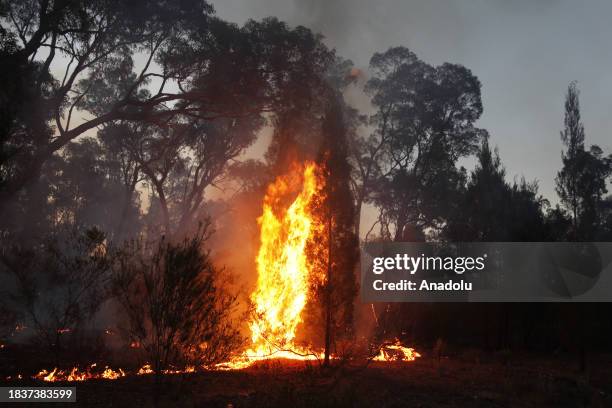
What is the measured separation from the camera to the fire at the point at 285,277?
14211 millimetres

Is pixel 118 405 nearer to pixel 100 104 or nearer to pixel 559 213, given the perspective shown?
pixel 559 213

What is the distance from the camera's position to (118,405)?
895 cm

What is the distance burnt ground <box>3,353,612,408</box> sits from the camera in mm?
9328

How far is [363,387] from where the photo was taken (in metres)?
11.1

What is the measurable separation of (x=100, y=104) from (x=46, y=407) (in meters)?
25.1

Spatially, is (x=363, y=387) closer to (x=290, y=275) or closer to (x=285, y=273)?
(x=290, y=275)

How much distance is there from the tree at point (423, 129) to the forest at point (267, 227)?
136 millimetres

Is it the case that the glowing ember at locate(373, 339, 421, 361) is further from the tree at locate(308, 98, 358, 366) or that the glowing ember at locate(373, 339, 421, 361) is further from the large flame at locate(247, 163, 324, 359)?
the large flame at locate(247, 163, 324, 359)

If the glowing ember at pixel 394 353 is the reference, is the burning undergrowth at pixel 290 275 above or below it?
above

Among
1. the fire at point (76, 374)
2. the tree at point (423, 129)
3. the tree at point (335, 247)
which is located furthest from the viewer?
the tree at point (423, 129)

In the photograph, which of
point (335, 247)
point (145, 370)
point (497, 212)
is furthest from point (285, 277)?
point (497, 212)

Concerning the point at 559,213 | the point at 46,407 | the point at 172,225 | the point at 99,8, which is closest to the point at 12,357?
the point at 46,407

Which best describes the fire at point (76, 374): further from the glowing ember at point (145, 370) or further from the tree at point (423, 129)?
the tree at point (423, 129)

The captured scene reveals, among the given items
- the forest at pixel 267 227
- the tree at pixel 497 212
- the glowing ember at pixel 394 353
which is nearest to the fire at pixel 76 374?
the forest at pixel 267 227
